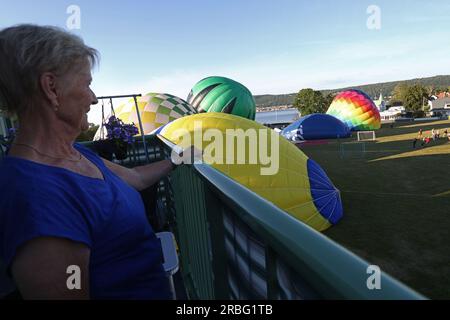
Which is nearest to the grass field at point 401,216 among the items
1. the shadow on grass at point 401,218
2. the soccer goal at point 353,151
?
the shadow on grass at point 401,218

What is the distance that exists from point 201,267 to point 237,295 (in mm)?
851

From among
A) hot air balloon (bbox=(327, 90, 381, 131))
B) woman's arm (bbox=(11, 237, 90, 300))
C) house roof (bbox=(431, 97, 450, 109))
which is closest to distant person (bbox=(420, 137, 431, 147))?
hot air balloon (bbox=(327, 90, 381, 131))

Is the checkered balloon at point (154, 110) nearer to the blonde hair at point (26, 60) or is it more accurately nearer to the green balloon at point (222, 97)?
the green balloon at point (222, 97)

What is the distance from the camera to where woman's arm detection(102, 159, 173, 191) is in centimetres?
211

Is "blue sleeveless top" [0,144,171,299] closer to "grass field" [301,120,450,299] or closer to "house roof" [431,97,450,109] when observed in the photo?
"grass field" [301,120,450,299]

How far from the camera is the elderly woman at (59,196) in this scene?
994 mm

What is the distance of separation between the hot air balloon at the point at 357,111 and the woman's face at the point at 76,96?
3912 centimetres

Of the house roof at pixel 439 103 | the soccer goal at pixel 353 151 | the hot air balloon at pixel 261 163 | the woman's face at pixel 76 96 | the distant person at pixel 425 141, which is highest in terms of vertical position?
the house roof at pixel 439 103

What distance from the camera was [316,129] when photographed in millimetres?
30844

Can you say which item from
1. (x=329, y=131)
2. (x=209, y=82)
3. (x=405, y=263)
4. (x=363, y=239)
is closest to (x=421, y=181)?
(x=363, y=239)

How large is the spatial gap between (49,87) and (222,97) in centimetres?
1658

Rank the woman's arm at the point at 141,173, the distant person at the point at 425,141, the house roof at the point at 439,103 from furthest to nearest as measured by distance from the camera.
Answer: the house roof at the point at 439,103 < the distant person at the point at 425,141 < the woman's arm at the point at 141,173

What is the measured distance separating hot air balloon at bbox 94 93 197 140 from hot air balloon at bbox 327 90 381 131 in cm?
2822

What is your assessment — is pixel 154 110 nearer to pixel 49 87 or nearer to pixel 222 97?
pixel 222 97
